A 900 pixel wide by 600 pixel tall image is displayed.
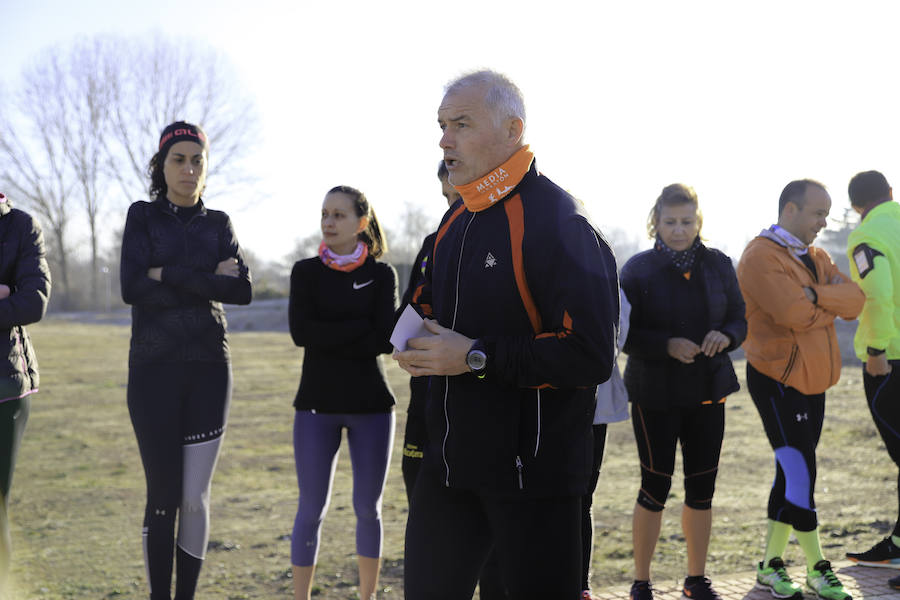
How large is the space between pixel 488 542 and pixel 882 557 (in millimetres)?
3630

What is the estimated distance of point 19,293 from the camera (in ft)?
12.3

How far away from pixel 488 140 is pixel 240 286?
2114 millimetres

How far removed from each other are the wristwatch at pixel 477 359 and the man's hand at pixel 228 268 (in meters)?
2.20

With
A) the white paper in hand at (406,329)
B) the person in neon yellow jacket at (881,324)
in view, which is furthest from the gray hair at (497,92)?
the person in neon yellow jacket at (881,324)

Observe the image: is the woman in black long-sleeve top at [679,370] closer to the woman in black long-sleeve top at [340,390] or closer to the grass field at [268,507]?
the grass field at [268,507]

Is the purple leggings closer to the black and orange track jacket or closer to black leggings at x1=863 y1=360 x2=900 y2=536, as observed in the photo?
the black and orange track jacket

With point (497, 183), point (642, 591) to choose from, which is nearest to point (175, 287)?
point (497, 183)

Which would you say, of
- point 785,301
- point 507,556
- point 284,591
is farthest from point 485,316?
point 284,591

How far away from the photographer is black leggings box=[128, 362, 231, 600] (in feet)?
12.5

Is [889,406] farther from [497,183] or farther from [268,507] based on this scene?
[268,507]

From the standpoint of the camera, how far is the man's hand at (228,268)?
4.13 m

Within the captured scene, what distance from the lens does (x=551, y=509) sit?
2369 millimetres

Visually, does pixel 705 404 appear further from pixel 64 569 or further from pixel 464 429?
pixel 64 569

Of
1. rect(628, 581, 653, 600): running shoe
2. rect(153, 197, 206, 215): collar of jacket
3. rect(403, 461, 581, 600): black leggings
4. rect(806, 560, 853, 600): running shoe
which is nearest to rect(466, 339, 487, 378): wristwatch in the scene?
rect(403, 461, 581, 600): black leggings
